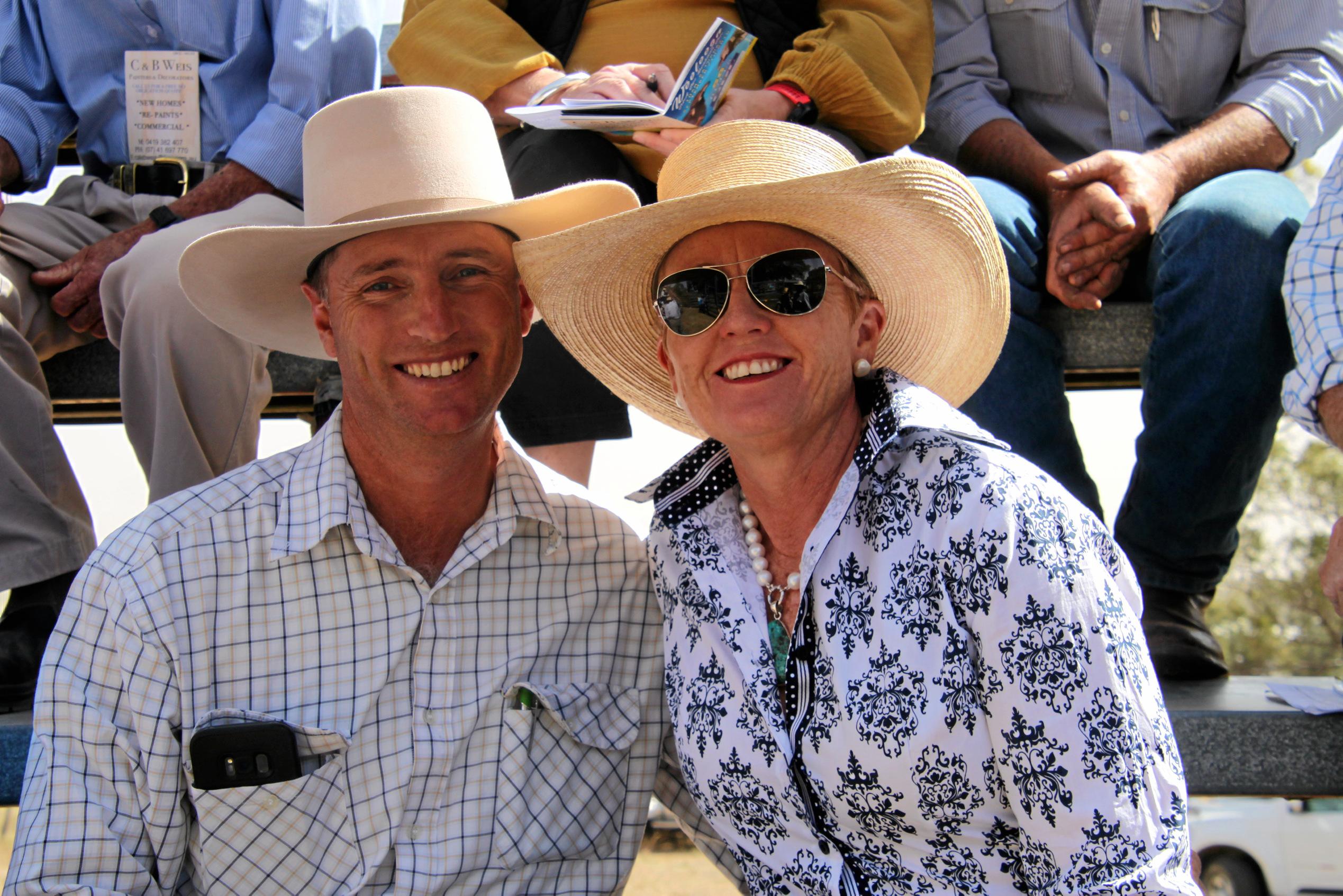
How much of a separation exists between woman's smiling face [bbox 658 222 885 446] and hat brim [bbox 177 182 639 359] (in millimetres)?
398

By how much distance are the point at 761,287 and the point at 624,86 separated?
1082 mm

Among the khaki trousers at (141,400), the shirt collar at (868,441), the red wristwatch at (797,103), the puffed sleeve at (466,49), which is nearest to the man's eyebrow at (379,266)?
the shirt collar at (868,441)

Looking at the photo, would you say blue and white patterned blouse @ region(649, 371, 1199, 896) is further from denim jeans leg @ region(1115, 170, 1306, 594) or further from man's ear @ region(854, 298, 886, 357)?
denim jeans leg @ region(1115, 170, 1306, 594)

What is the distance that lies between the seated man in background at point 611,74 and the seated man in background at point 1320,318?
3.72 ft

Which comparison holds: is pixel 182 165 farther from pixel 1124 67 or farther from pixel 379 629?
pixel 1124 67

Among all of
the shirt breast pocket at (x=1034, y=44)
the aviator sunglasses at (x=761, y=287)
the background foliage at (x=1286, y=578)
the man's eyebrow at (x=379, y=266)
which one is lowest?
the background foliage at (x=1286, y=578)

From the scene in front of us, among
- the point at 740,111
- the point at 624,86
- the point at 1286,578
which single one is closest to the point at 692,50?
the point at 740,111

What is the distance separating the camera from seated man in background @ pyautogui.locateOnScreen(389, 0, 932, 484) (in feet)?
10.5

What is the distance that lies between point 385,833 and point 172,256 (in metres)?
1.79

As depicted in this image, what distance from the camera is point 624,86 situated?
2961 mm

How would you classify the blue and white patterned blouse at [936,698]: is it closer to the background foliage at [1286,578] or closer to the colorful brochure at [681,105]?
the colorful brochure at [681,105]

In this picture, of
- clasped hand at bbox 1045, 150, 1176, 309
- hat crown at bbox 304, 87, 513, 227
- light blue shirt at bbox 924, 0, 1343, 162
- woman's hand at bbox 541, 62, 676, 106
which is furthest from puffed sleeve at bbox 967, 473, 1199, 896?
light blue shirt at bbox 924, 0, 1343, 162

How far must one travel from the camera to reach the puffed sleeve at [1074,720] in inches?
66.7

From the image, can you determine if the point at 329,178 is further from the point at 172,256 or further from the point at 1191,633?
the point at 1191,633
